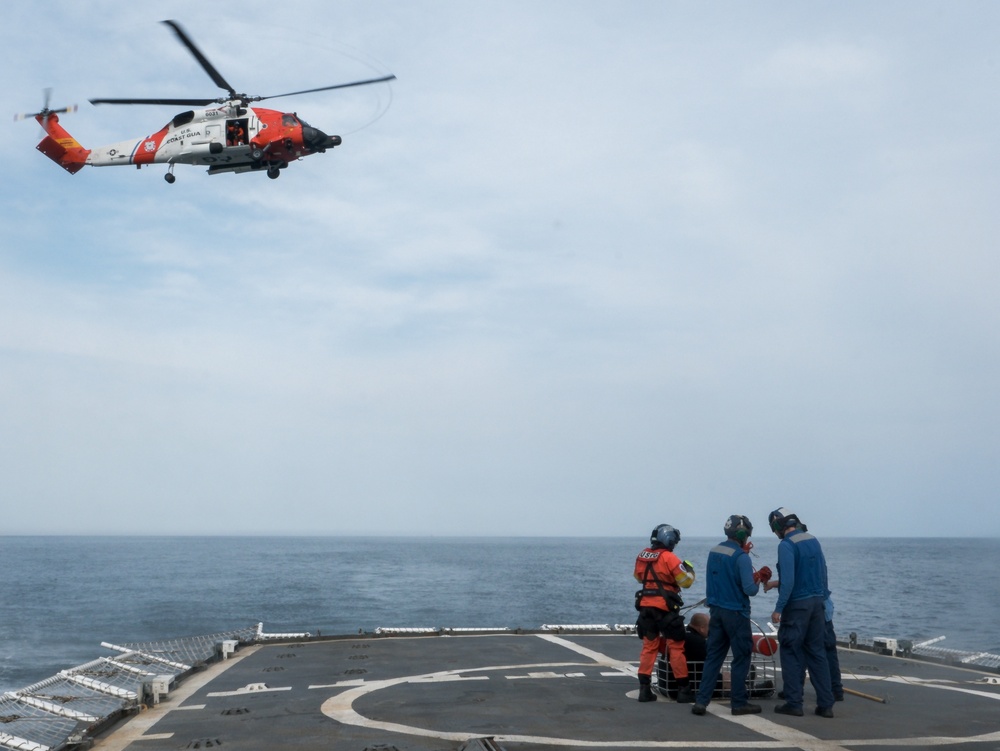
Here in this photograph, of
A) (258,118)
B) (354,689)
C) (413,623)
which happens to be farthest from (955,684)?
(413,623)

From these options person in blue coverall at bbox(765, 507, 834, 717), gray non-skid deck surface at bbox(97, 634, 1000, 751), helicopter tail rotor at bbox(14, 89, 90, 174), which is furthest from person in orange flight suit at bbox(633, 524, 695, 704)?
helicopter tail rotor at bbox(14, 89, 90, 174)

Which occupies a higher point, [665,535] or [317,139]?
[317,139]

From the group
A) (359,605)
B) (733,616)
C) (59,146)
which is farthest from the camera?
(359,605)

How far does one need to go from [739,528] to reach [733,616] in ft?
3.33

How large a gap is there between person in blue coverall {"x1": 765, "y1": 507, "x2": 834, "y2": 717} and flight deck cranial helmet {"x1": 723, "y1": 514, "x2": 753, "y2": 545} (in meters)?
0.31

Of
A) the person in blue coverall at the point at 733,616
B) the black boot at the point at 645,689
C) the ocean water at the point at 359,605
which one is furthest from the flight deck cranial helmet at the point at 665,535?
the ocean water at the point at 359,605

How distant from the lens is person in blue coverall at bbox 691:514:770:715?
9.30 m

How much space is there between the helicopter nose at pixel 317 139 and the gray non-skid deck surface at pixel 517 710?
1401 centimetres

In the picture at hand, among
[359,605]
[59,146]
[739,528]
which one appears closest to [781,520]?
[739,528]

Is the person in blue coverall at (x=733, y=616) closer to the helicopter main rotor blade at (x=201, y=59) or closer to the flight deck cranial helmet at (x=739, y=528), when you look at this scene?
the flight deck cranial helmet at (x=739, y=528)

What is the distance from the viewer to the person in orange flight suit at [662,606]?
388 inches

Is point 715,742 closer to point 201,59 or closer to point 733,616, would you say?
point 733,616

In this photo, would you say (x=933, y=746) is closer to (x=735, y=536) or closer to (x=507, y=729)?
(x=735, y=536)

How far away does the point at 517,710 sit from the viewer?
9.62m
